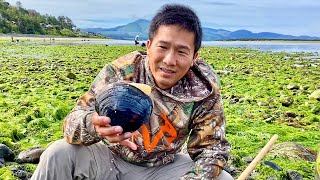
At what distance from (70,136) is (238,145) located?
411 cm

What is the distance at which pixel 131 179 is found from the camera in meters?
3.99

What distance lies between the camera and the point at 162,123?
3820mm

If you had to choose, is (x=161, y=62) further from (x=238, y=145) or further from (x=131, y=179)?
(x=238, y=145)

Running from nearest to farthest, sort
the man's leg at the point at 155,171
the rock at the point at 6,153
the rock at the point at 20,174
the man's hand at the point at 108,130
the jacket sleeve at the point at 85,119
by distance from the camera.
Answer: the man's hand at the point at 108,130
the jacket sleeve at the point at 85,119
the man's leg at the point at 155,171
the rock at the point at 20,174
the rock at the point at 6,153

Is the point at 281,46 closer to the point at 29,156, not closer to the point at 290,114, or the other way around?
the point at 290,114

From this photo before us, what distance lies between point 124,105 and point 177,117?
0.99 m

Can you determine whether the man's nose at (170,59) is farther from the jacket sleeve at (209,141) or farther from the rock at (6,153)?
the rock at (6,153)

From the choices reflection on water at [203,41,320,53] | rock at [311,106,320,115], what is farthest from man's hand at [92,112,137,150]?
reflection on water at [203,41,320,53]

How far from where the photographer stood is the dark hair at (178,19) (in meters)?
3.55

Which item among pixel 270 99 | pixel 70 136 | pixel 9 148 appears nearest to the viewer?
pixel 70 136

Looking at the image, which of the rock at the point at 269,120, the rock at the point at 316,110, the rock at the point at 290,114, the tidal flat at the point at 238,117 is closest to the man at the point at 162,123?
the tidal flat at the point at 238,117

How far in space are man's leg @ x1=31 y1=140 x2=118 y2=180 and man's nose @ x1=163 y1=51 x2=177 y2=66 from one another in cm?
101

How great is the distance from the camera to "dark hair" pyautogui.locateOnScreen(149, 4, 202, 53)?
11.7ft

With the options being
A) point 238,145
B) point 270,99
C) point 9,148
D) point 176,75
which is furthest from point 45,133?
point 270,99
